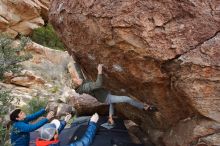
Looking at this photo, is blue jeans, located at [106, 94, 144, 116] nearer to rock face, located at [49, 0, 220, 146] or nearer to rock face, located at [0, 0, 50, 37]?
rock face, located at [49, 0, 220, 146]

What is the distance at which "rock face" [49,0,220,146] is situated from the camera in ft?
18.5

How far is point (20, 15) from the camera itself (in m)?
23.2

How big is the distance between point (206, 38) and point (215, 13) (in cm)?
39

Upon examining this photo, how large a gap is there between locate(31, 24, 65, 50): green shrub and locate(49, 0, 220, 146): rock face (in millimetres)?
18067

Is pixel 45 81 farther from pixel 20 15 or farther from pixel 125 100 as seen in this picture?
pixel 125 100

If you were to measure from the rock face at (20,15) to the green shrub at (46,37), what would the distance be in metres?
0.42

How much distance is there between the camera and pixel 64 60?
2262 cm

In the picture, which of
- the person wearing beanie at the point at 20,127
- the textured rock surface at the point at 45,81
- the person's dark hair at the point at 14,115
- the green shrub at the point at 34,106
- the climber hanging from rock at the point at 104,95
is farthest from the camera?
the textured rock surface at the point at 45,81

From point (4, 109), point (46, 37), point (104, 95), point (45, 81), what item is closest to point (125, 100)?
point (104, 95)

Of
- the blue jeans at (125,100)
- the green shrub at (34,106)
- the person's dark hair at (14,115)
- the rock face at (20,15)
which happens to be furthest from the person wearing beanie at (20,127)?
the rock face at (20,15)

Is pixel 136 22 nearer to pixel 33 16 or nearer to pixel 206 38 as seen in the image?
pixel 206 38

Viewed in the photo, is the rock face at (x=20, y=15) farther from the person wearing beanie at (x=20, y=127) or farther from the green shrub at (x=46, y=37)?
the person wearing beanie at (x=20, y=127)

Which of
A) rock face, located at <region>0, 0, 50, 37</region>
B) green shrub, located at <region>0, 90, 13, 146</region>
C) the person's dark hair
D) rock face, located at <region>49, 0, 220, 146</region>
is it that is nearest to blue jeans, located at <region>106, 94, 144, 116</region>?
rock face, located at <region>49, 0, 220, 146</region>

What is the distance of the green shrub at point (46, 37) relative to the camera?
81.1 ft
